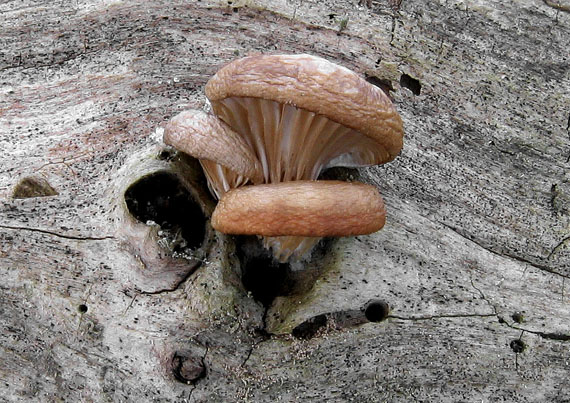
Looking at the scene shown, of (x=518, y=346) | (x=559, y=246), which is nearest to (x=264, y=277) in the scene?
(x=518, y=346)

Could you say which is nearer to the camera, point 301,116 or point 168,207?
point 301,116

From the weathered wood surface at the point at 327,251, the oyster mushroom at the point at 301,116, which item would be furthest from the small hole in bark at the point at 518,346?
the oyster mushroom at the point at 301,116

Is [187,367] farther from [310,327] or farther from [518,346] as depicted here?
[518,346]

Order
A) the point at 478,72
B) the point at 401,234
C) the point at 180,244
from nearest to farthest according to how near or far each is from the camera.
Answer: the point at 180,244
the point at 401,234
the point at 478,72

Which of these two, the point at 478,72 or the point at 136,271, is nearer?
the point at 136,271

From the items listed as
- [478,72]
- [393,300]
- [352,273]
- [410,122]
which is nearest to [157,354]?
[352,273]

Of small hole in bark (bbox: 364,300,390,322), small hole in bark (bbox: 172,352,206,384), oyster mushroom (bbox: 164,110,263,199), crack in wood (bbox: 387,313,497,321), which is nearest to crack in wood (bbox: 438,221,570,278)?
crack in wood (bbox: 387,313,497,321)

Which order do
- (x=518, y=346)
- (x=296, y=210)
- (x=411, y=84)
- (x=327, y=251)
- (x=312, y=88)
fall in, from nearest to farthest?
(x=312, y=88), (x=296, y=210), (x=327, y=251), (x=518, y=346), (x=411, y=84)

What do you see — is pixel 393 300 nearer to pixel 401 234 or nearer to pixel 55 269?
pixel 401 234
